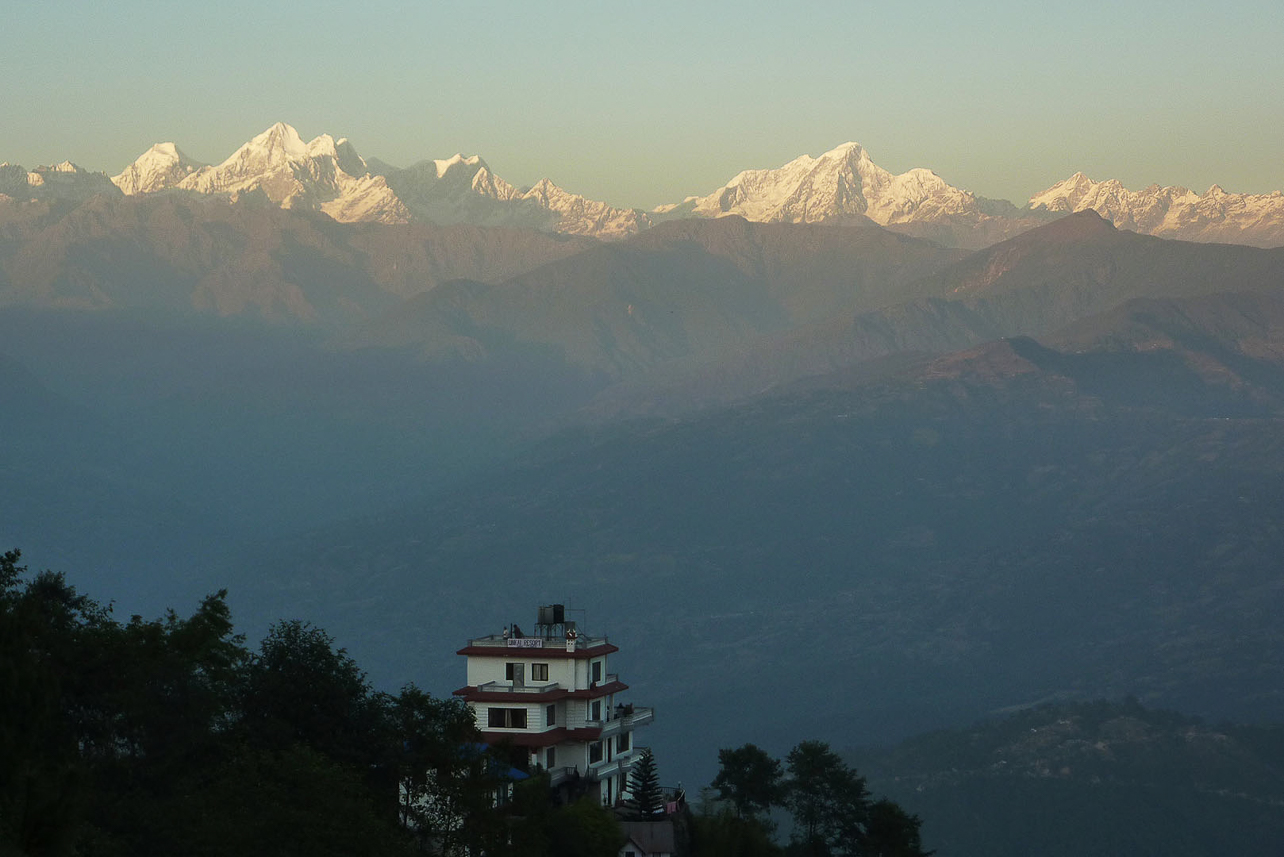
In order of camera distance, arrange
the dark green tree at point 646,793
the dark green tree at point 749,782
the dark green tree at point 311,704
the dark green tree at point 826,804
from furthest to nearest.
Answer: the dark green tree at point 826,804
the dark green tree at point 749,782
the dark green tree at point 646,793
the dark green tree at point 311,704

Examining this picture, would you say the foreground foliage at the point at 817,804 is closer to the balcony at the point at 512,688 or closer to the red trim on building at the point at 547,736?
the red trim on building at the point at 547,736

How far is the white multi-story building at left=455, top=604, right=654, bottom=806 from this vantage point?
85.9 metres

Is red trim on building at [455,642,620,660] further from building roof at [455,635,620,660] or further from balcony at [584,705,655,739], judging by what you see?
balcony at [584,705,655,739]

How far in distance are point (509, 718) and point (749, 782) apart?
16.2m

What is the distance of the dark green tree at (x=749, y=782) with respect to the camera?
9688cm

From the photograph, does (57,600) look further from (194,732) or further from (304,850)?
(304,850)

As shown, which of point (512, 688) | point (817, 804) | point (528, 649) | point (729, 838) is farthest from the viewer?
point (817, 804)

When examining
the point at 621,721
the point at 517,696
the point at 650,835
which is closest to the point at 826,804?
the point at 621,721

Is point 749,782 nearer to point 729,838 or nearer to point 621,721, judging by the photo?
point 621,721

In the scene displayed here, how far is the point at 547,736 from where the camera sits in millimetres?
85062

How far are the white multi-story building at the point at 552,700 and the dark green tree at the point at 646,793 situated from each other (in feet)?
6.98

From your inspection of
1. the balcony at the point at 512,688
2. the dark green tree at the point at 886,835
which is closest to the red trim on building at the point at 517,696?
the balcony at the point at 512,688

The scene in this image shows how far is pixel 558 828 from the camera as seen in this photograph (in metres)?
74.6

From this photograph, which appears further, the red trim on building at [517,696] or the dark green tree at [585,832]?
the red trim on building at [517,696]
